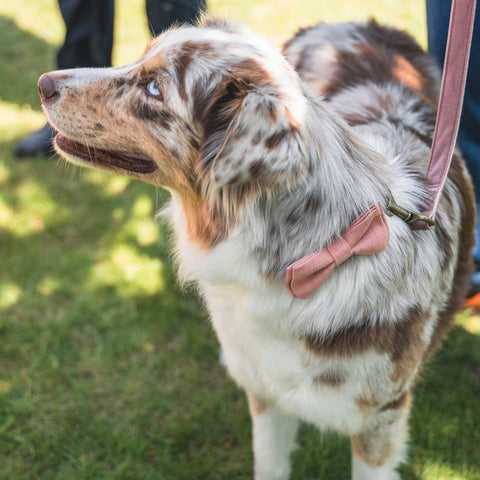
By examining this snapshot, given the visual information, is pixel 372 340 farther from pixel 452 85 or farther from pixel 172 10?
pixel 172 10

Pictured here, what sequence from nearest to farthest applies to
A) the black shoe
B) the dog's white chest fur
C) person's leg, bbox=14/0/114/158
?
the dog's white chest fur < person's leg, bbox=14/0/114/158 < the black shoe

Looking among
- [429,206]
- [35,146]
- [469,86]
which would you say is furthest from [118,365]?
[469,86]

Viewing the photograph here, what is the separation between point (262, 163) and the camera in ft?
5.50

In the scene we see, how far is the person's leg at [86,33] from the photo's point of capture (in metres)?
4.32

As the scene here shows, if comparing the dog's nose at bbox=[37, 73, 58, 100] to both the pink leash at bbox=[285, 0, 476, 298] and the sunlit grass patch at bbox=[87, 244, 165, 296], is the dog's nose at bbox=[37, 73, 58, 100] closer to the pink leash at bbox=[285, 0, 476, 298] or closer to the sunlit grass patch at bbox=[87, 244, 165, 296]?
the pink leash at bbox=[285, 0, 476, 298]

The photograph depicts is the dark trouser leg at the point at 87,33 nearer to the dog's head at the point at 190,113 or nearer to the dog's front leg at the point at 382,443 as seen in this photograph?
the dog's head at the point at 190,113

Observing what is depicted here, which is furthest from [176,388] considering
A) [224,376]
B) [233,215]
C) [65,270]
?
[233,215]

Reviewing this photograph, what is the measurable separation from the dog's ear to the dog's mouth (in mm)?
370

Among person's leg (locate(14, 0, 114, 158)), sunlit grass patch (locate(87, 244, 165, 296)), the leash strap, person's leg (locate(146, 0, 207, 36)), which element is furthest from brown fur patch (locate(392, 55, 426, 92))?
person's leg (locate(14, 0, 114, 158))

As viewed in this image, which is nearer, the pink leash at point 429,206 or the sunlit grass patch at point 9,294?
the pink leash at point 429,206

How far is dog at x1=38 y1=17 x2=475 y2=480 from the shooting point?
5.98 feet

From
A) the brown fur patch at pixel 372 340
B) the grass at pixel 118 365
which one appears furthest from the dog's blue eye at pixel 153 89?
the grass at pixel 118 365

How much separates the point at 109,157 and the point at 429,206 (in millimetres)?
1167

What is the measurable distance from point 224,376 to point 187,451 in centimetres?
49
